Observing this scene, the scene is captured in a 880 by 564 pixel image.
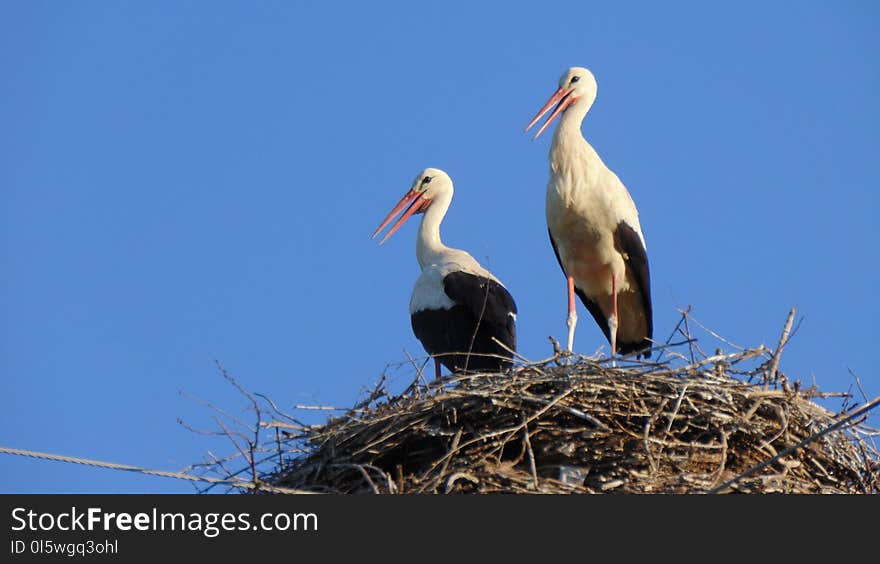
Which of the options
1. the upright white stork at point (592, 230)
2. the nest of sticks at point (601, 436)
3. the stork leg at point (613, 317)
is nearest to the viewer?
the nest of sticks at point (601, 436)

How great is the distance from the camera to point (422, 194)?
9.88 meters

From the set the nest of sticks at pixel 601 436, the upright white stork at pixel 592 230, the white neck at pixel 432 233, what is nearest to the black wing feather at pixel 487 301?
the upright white stork at pixel 592 230

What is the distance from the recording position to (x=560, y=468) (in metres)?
6.54

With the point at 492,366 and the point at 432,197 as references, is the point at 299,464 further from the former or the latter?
the point at 432,197

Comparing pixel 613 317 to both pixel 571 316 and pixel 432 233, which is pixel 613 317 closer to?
pixel 571 316

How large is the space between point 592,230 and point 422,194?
1319 millimetres

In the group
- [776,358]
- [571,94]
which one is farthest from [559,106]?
[776,358]

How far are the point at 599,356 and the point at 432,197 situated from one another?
10.3 ft

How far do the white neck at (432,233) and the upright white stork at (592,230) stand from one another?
0.65m

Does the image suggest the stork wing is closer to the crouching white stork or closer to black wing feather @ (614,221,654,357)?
the crouching white stork

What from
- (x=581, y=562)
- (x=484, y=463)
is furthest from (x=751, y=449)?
(x=581, y=562)

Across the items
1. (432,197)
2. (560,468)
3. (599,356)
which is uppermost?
(432,197)

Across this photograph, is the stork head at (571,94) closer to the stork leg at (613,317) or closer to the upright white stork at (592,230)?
the upright white stork at (592,230)

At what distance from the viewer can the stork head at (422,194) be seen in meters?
9.83
